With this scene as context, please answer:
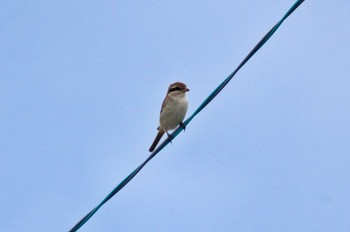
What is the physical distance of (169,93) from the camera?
1227 cm

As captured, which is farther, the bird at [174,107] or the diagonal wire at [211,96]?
the bird at [174,107]

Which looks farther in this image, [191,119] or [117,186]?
[191,119]

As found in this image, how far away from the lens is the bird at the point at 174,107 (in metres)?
12.0

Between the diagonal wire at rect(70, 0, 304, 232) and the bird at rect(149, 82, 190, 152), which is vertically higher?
the bird at rect(149, 82, 190, 152)

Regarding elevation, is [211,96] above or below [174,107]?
below

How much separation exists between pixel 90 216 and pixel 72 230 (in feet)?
0.64

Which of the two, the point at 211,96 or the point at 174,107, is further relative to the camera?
the point at 174,107

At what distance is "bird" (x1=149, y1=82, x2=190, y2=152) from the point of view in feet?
39.2

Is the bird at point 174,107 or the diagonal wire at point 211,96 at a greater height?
the bird at point 174,107

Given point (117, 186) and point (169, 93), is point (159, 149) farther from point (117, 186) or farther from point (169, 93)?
point (169, 93)

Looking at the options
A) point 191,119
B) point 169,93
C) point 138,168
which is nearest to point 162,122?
point 169,93

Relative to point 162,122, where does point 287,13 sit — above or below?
below

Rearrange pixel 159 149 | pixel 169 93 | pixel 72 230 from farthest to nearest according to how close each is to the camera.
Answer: pixel 169 93, pixel 159 149, pixel 72 230

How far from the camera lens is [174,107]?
12.0m
